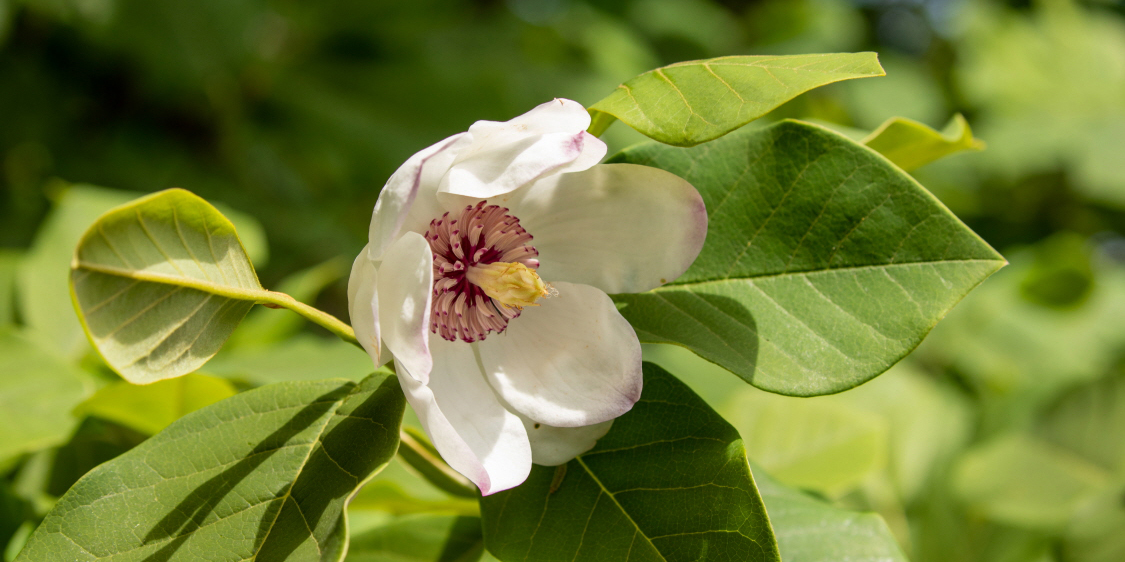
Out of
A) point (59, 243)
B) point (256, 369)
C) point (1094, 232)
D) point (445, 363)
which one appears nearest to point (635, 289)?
point (445, 363)

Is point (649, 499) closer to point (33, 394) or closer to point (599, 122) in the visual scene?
point (599, 122)

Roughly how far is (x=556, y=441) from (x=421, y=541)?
1.15 feet

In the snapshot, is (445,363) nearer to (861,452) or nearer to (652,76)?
(652,76)

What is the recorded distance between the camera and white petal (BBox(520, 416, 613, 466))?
2.08 feet

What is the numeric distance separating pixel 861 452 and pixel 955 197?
2225mm

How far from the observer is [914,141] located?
0.80 m

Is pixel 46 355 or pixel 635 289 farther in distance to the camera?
pixel 46 355

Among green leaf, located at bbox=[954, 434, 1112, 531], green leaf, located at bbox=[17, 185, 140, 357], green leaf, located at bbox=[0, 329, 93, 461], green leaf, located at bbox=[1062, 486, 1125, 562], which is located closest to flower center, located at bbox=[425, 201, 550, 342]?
green leaf, located at bbox=[0, 329, 93, 461]

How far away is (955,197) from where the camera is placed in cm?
312

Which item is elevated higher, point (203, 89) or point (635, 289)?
point (635, 289)

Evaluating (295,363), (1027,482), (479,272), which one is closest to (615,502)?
(479,272)

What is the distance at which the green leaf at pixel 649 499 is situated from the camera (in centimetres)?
60

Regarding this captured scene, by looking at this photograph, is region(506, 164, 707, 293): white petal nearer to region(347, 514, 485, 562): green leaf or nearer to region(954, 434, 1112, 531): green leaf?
region(347, 514, 485, 562): green leaf

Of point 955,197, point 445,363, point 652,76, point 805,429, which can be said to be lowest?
point 955,197
